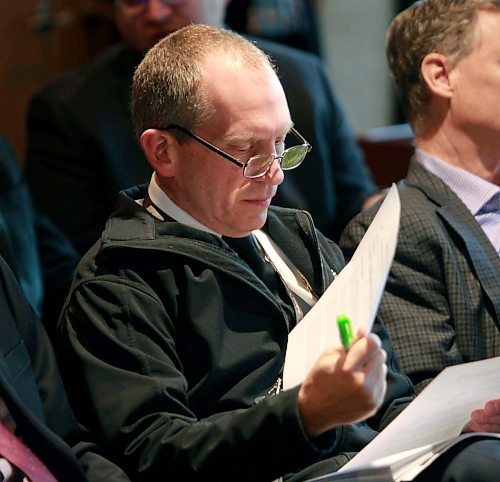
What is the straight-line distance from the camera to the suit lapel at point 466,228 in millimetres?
2061

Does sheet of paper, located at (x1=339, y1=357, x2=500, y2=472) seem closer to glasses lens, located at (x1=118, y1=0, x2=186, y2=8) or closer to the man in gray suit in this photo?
the man in gray suit

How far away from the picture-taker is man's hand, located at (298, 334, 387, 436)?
1.39m

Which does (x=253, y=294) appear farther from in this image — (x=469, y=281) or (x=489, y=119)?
(x=489, y=119)

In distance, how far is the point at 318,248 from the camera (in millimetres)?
1889

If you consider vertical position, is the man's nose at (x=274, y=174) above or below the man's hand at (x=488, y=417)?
above

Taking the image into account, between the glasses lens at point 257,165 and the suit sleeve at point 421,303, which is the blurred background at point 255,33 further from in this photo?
the glasses lens at point 257,165

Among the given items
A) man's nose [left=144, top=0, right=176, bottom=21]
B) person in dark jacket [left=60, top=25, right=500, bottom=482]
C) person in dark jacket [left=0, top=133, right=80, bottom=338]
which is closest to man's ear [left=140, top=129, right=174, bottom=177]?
person in dark jacket [left=60, top=25, right=500, bottom=482]

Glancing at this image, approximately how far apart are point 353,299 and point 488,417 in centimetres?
36

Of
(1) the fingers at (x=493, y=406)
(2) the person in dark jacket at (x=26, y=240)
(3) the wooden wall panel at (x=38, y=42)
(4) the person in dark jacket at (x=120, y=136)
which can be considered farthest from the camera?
(3) the wooden wall panel at (x=38, y=42)

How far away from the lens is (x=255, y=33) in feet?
13.9

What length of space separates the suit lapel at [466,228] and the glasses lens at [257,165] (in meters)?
0.51

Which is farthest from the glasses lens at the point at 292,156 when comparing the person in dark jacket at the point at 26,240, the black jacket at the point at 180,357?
the person in dark jacket at the point at 26,240

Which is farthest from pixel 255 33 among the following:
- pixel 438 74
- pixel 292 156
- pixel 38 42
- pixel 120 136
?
pixel 292 156

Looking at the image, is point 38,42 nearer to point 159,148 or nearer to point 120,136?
point 120,136
